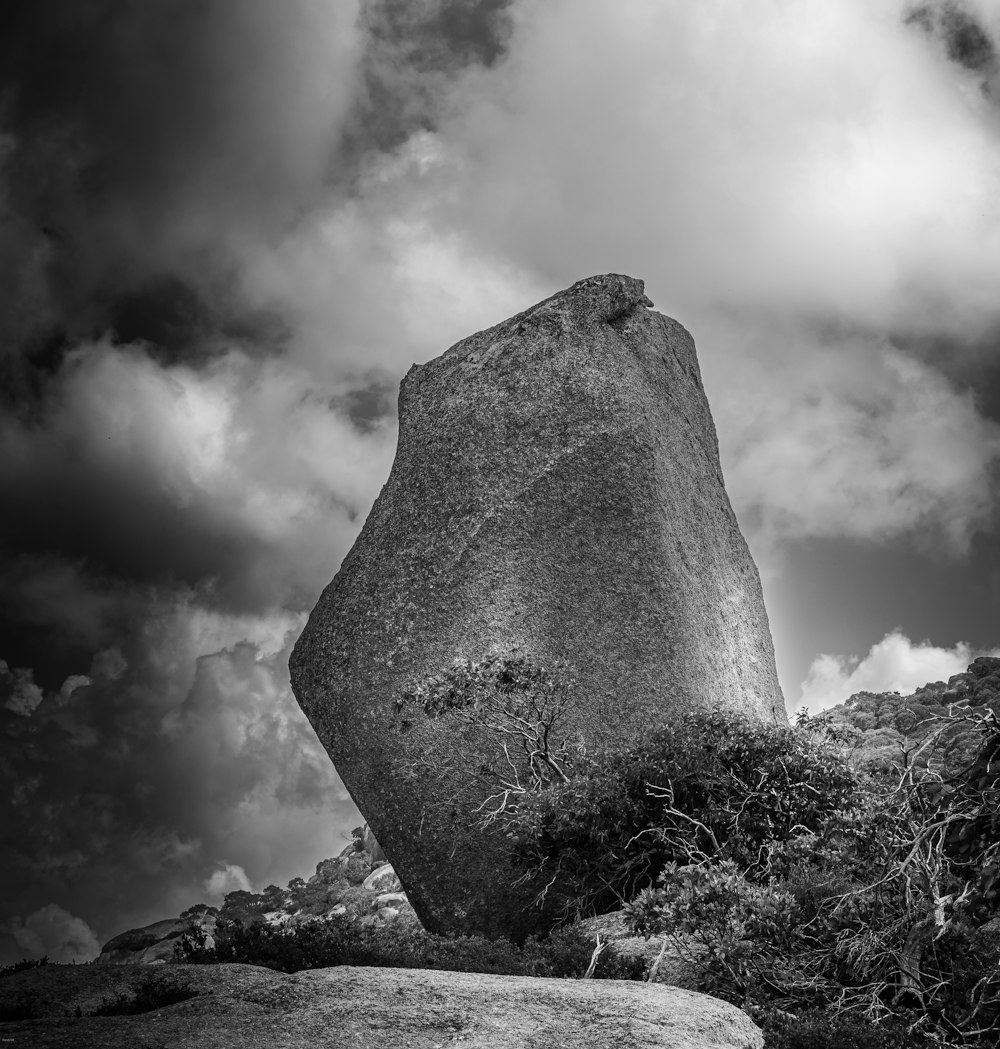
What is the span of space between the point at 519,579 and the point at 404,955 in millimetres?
6036

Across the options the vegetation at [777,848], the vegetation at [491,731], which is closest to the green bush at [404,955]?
the vegetation at [777,848]

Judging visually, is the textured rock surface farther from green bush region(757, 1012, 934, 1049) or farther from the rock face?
green bush region(757, 1012, 934, 1049)

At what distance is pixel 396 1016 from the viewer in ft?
19.3

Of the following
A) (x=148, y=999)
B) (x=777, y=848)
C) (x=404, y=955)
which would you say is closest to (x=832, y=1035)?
(x=777, y=848)

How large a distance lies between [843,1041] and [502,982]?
257 cm

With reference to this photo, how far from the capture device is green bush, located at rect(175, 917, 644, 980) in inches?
391

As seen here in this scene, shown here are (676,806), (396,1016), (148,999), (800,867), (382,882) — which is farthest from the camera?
(382,882)

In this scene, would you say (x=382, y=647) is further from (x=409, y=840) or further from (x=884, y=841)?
(x=884, y=841)

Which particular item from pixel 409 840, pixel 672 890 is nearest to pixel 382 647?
pixel 409 840

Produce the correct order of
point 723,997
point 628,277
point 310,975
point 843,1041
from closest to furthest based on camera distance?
point 310,975 < point 843,1041 < point 723,997 < point 628,277

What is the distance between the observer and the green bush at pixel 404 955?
9.93 metres

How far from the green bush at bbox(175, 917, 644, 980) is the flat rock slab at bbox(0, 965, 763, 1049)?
2960 mm

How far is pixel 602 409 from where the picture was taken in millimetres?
15789

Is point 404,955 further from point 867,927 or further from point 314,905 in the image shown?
point 314,905
